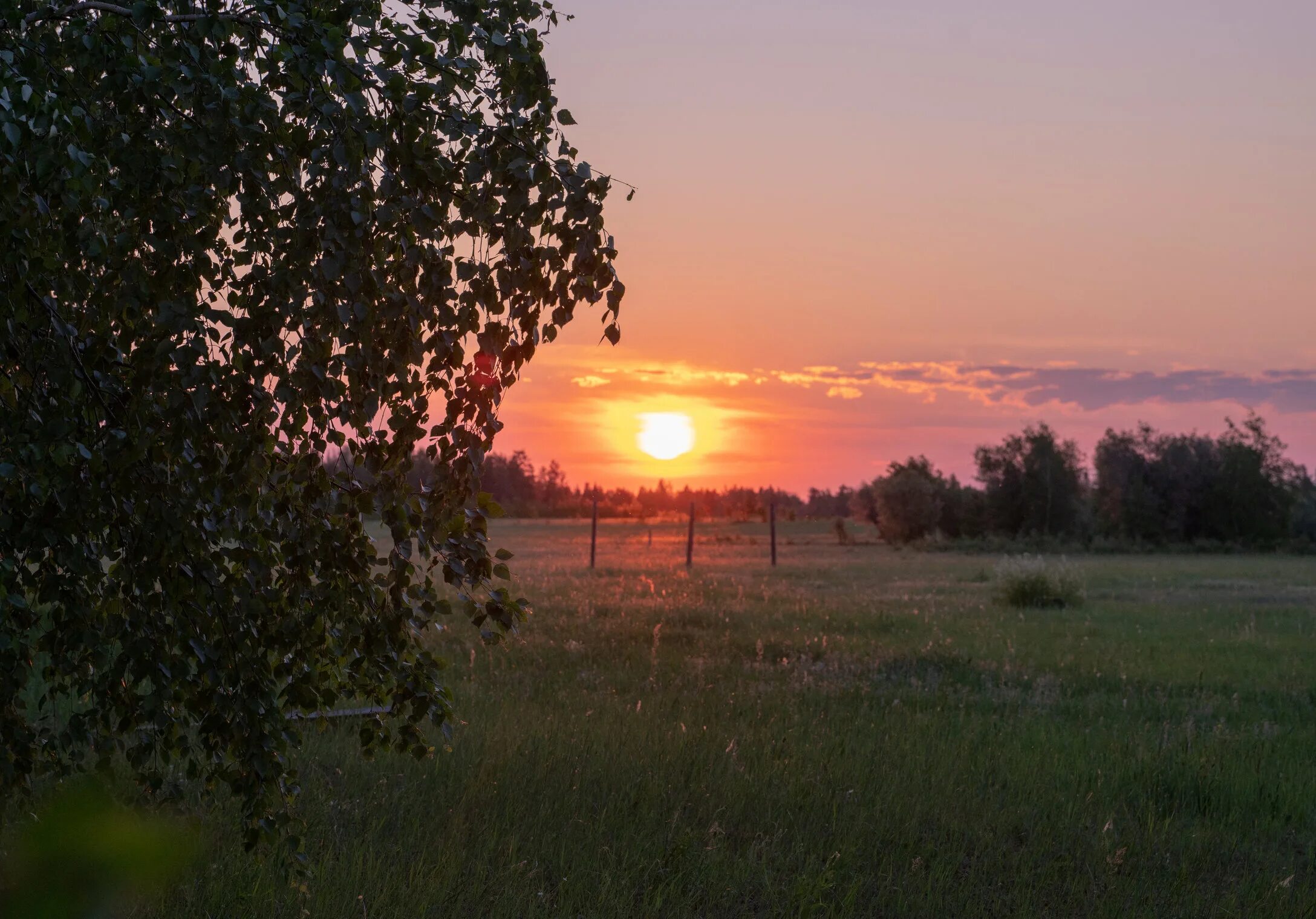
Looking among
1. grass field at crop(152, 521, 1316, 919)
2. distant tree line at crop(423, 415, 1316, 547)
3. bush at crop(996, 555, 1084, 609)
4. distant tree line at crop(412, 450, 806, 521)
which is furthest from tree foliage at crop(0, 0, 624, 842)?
distant tree line at crop(412, 450, 806, 521)

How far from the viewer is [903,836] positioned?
20.7 feet

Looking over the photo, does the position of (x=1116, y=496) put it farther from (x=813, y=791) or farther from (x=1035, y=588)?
(x=813, y=791)

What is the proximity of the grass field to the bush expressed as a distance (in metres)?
8.41

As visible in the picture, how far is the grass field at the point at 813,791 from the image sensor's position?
5.41 m

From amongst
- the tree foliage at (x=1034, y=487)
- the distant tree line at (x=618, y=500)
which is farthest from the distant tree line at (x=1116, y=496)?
the distant tree line at (x=618, y=500)

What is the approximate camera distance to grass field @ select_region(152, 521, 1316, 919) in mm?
5406

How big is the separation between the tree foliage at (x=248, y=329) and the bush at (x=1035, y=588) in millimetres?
20958

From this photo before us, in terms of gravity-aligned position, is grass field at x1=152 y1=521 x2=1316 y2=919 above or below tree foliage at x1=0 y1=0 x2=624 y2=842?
below

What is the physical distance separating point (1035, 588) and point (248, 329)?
72.9 ft

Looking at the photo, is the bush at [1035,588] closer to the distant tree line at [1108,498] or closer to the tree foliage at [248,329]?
the tree foliage at [248,329]

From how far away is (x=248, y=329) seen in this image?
10.1 ft

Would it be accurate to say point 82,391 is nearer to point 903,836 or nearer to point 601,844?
point 601,844

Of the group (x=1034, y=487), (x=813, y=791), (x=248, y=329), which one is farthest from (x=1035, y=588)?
(x=1034, y=487)

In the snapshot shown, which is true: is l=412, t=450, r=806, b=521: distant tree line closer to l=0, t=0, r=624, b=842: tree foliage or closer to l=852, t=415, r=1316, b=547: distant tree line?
l=852, t=415, r=1316, b=547: distant tree line
